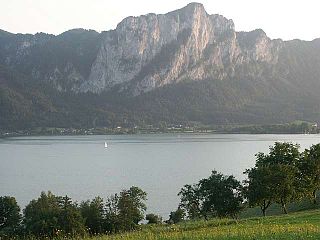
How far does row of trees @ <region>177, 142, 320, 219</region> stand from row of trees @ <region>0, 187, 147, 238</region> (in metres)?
9.80

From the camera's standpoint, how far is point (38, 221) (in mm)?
50781

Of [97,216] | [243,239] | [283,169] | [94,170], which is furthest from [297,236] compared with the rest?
[94,170]

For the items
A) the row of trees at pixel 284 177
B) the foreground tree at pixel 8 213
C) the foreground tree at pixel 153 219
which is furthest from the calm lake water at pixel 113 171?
the row of trees at pixel 284 177

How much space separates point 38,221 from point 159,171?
82.3m

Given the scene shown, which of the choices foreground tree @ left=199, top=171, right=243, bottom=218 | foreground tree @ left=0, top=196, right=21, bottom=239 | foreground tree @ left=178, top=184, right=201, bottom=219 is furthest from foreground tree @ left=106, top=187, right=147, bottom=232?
foreground tree @ left=0, top=196, right=21, bottom=239

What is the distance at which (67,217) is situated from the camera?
165ft

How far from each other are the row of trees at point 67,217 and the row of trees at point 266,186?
9.80 metres

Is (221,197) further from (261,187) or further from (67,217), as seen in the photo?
(67,217)

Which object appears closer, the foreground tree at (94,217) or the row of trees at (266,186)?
the row of trees at (266,186)

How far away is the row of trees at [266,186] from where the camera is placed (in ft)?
179

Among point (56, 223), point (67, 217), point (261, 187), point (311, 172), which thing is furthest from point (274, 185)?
point (56, 223)

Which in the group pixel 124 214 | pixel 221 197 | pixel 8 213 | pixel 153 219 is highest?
pixel 221 197

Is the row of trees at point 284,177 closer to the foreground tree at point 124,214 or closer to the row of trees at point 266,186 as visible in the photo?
the row of trees at point 266,186

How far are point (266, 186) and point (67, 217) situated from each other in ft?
73.7
